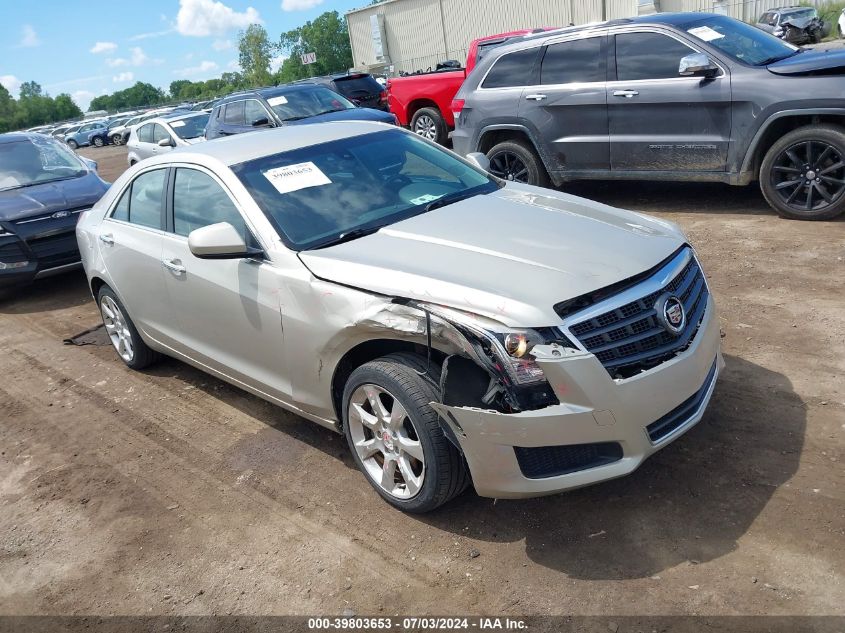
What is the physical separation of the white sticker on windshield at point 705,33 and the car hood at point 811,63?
66cm

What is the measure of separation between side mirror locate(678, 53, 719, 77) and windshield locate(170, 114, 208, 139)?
1049 cm

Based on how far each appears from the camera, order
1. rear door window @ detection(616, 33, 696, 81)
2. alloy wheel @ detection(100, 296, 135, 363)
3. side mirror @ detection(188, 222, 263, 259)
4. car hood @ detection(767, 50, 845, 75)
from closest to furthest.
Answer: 1. side mirror @ detection(188, 222, 263, 259)
2. alloy wheel @ detection(100, 296, 135, 363)
3. car hood @ detection(767, 50, 845, 75)
4. rear door window @ detection(616, 33, 696, 81)

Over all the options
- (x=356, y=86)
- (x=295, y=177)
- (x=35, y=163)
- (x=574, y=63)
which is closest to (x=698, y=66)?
(x=574, y=63)

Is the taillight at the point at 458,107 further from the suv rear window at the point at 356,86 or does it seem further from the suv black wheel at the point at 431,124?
the suv rear window at the point at 356,86

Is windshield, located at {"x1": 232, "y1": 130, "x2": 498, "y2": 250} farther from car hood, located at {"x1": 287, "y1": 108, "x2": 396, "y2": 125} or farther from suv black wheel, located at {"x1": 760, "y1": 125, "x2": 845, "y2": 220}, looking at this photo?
car hood, located at {"x1": 287, "y1": 108, "x2": 396, "y2": 125}

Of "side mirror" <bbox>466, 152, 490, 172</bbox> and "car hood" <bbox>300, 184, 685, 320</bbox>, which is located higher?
"side mirror" <bbox>466, 152, 490, 172</bbox>

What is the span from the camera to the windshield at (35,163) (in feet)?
29.2

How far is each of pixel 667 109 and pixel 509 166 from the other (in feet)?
6.53

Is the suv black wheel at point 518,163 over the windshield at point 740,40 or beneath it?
beneath

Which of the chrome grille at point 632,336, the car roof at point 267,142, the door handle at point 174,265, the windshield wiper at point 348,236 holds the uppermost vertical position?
the car roof at point 267,142

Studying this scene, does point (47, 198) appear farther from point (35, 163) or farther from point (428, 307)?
point (428, 307)

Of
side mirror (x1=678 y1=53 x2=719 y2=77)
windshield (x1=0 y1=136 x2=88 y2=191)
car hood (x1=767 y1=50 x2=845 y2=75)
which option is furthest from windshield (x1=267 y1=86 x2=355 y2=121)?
car hood (x1=767 y1=50 x2=845 y2=75)

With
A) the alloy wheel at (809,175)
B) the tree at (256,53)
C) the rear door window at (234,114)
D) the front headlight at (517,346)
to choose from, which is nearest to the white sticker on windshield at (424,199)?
the front headlight at (517,346)

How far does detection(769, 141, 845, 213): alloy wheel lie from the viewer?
651 cm
